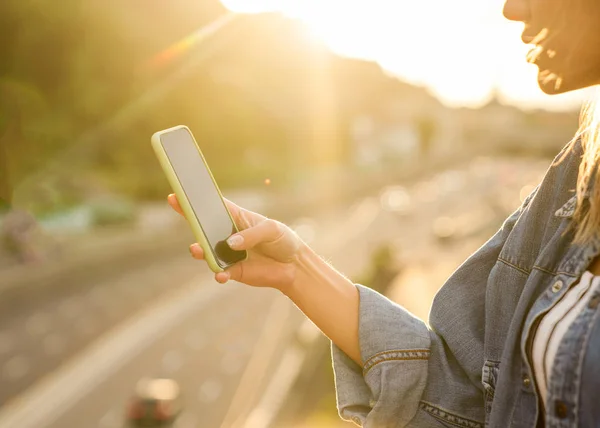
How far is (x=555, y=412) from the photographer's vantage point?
4.73 feet

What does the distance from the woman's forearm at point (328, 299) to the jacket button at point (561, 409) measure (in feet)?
1.94

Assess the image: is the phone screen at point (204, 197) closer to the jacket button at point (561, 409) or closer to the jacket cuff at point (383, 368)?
the jacket cuff at point (383, 368)

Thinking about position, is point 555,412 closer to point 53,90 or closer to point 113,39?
point 53,90

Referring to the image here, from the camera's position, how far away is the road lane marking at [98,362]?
57.9 ft

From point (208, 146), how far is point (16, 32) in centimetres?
1851

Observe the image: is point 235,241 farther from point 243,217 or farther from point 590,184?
point 590,184

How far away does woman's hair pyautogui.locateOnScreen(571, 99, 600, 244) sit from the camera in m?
1.56

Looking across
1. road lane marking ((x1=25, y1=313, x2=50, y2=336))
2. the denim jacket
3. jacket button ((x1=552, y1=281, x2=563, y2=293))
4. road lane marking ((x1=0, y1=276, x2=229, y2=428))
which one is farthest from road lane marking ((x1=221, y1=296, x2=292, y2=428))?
jacket button ((x1=552, y1=281, x2=563, y2=293))

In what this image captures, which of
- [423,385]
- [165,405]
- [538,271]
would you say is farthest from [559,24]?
[165,405]

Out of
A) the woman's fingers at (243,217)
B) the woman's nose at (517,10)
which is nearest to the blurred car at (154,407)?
the woman's fingers at (243,217)

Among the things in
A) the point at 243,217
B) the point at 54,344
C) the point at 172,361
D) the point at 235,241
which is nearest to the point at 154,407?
the point at 172,361

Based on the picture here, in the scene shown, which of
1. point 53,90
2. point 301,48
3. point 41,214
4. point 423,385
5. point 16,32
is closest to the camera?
point 423,385

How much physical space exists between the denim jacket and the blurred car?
16.5 m

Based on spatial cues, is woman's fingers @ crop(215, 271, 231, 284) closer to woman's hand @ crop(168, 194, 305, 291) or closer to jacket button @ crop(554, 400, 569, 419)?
woman's hand @ crop(168, 194, 305, 291)
